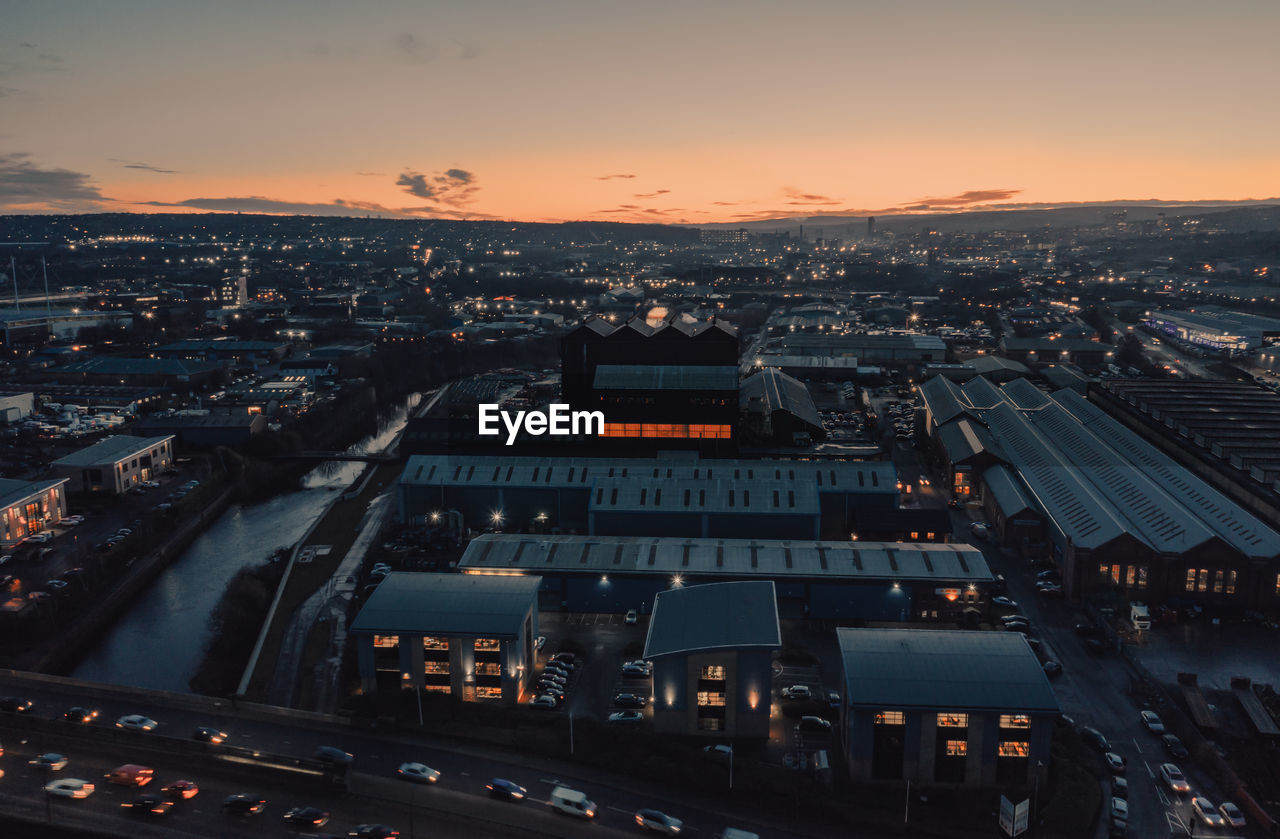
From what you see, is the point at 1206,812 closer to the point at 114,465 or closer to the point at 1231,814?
the point at 1231,814

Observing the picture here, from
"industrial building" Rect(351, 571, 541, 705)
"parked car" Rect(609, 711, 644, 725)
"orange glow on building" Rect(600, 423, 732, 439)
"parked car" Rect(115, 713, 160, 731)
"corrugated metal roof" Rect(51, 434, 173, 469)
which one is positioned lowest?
"parked car" Rect(609, 711, 644, 725)

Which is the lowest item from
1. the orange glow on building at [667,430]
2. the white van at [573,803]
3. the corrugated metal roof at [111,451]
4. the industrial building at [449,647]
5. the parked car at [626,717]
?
the parked car at [626,717]

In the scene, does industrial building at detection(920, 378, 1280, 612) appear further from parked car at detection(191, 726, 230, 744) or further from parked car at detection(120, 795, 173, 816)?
parked car at detection(120, 795, 173, 816)

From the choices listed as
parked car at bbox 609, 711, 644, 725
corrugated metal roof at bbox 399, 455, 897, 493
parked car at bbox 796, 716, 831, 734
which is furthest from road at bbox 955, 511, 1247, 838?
parked car at bbox 609, 711, 644, 725

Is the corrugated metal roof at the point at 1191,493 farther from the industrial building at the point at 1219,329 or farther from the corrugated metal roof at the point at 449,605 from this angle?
the industrial building at the point at 1219,329

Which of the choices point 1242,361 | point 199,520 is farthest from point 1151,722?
point 1242,361

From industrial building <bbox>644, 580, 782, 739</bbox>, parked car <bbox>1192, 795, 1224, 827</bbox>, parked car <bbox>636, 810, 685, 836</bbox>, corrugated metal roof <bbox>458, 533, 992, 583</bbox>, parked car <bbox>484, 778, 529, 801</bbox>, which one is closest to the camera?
parked car <bbox>636, 810, 685, 836</bbox>

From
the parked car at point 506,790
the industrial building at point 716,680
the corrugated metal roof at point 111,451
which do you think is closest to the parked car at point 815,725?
the industrial building at point 716,680
